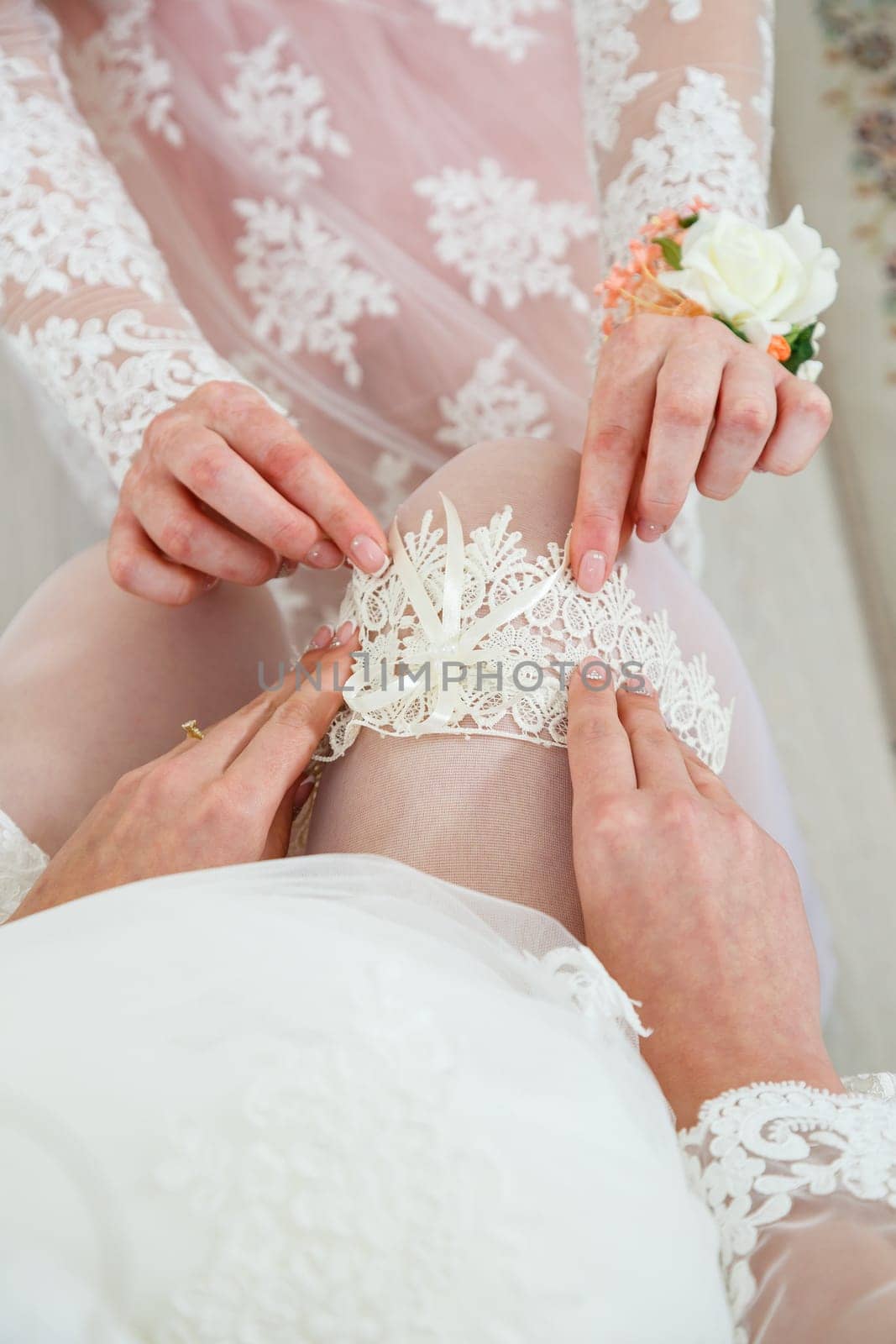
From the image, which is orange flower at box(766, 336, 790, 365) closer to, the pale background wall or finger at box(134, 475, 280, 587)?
finger at box(134, 475, 280, 587)

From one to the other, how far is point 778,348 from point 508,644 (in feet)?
1.40

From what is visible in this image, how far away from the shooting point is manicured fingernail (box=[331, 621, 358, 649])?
0.93m

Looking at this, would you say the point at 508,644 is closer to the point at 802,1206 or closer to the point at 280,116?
the point at 802,1206

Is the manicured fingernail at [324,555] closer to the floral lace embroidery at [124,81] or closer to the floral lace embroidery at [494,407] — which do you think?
the floral lace embroidery at [494,407]

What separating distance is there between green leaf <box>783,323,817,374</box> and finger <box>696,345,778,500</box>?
0.41 feet

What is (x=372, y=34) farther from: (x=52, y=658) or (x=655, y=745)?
(x=655, y=745)

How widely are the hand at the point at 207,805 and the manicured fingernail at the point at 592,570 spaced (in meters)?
0.21

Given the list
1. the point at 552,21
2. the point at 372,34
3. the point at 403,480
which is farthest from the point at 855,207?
the point at 403,480

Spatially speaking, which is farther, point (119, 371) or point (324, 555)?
point (119, 371)

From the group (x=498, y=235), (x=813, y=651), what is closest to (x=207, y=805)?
(x=498, y=235)

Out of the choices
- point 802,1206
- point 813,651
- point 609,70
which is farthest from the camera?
point 813,651

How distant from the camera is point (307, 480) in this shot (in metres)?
0.91

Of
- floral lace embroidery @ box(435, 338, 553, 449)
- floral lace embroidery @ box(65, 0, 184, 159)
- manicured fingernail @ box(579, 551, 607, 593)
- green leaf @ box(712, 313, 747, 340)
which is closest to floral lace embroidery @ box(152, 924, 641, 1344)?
manicured fingernail @ box(579, 551, 607, 593)

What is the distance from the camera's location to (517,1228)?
0.45 m
